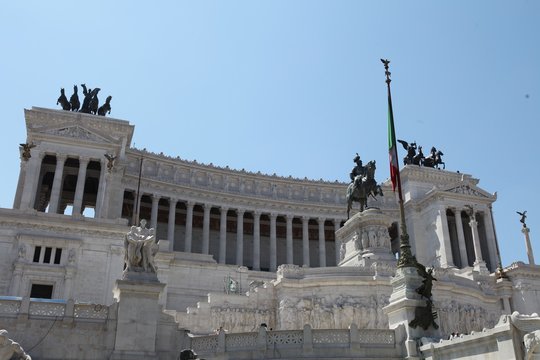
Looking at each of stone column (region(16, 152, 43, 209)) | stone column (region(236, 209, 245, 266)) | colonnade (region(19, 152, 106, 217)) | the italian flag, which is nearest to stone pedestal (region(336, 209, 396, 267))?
the italian flag

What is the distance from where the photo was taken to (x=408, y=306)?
20.6 m

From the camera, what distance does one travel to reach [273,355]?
19.6m

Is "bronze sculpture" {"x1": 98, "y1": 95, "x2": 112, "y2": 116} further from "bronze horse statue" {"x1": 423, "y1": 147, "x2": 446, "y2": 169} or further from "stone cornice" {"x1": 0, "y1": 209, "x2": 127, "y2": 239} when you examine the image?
"bronze horse statue" {"x1": 423, "y1": 147, "x2": 446, "y2": 169}

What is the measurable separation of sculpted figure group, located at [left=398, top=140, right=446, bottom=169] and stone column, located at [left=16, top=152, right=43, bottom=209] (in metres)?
45.5

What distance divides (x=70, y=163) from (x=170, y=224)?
41.7 ft

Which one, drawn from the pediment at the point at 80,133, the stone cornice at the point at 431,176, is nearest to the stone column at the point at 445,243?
the stone cornice at the point at 431,176

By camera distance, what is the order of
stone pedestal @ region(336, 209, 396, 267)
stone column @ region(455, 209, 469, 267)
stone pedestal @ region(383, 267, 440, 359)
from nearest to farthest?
stone pedestal @ region(383, 267, 440, 359), stone pedestal @ region(336, 209, 396, 267), stone column @ region(455, 209, 469, 267)

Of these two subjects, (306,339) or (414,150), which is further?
(414,150)

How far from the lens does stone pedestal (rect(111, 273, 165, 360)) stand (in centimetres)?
1923

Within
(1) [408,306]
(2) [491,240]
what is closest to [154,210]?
(2) [491,240]

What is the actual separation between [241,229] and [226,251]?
5.23 meters

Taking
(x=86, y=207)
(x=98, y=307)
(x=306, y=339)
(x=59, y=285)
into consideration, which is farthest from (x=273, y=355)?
(x=86, y=207)

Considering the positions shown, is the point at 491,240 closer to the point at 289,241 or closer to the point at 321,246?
the point at 321,246

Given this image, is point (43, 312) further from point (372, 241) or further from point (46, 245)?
point (372, 241)
